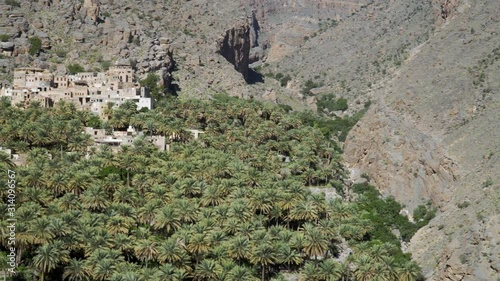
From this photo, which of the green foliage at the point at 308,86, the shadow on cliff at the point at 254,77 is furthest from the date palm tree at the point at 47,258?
the shadow on cliff at the point at 254,77

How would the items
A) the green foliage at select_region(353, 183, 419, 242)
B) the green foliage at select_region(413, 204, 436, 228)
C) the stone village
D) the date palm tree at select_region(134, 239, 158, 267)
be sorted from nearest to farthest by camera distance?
the date palm tree at select_region(134, 239, 158, 267) < the green foliage at select_region(353, 183, 419, 242) < the green foliage at select_region(413, 204, 436, 228) < the stone village

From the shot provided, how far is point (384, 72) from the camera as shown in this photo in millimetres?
155875

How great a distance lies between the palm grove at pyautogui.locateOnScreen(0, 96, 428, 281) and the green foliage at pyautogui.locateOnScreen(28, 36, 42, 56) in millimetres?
28802

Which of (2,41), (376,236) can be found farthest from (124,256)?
(2,41)

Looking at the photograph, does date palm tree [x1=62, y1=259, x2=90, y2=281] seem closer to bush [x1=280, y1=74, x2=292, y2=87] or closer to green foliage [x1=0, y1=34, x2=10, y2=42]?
green foliage [x1=0, y1=34, x2=10, y2=42]

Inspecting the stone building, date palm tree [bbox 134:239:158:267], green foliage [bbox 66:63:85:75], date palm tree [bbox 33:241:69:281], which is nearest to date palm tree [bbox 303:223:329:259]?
date palm tree [bbox 134:239:158:267]

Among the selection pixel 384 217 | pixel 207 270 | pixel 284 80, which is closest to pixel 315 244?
pixel 207 270

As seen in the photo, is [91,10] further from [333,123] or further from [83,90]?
[333,123]

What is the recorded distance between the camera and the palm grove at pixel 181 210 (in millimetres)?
59969

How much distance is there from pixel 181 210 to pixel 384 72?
3839 inches

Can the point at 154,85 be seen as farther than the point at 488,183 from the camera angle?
Yes

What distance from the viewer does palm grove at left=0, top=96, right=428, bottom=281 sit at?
60.0 metres

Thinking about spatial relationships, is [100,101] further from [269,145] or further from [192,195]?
[192,195]

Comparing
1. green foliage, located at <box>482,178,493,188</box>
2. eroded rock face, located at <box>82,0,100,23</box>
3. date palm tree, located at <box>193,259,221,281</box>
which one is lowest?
date palm tree, located at <box>193,259,221,281</box>
